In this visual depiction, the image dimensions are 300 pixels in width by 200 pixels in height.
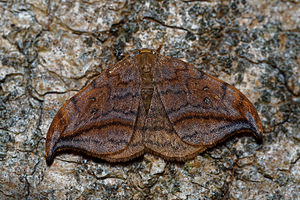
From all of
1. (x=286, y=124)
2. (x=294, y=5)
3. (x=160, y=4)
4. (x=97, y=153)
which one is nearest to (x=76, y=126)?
(x=97, y=153)

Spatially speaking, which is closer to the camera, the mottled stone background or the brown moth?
the brown moth

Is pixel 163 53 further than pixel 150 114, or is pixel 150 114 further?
pixel 163 53

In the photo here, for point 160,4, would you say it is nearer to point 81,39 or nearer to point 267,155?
point 81,39

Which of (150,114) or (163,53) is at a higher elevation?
(163,53)

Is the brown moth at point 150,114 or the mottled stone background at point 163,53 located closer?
the brown moth at point 150,114
